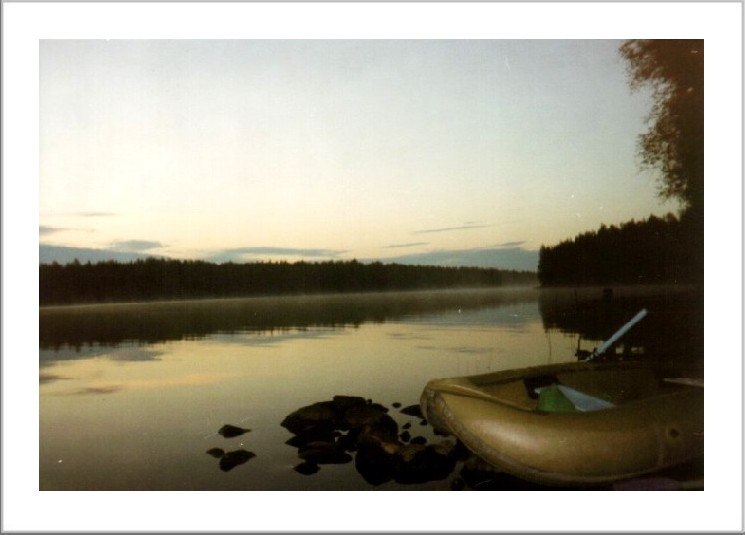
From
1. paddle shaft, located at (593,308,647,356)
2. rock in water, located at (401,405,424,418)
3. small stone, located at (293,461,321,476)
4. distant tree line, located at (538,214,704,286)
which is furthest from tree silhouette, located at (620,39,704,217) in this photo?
small stone, located at (293,461,321,476)

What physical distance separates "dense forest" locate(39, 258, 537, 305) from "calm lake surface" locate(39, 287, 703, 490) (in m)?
0.17

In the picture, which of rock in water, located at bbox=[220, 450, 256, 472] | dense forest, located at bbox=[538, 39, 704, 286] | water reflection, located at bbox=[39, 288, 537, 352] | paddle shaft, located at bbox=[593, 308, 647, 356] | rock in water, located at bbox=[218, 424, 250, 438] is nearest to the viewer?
dense forest, located at bbox=[538, 39, 704, 286]

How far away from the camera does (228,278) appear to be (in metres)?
4.51

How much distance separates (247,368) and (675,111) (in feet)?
11.9

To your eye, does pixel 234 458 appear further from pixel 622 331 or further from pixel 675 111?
pixel 675 111

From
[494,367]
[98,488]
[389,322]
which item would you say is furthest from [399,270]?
[98,488]

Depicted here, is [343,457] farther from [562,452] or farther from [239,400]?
[562,452]

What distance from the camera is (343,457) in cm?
387

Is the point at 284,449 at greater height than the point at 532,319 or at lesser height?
lesser

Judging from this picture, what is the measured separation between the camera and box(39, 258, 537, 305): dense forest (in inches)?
151

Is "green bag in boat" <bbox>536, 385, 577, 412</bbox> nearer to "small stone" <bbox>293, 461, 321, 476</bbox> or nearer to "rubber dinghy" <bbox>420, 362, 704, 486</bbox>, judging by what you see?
"rubber dinghy" <bbox>420, 362, 704, 486</bbox>

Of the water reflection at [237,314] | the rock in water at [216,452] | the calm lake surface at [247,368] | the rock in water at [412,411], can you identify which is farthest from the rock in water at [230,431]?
the rock in water at [412,411]

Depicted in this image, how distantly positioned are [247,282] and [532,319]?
8.36ft

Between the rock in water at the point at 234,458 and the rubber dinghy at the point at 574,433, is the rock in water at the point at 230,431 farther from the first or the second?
the rubber dinghy at the point at 574,433
